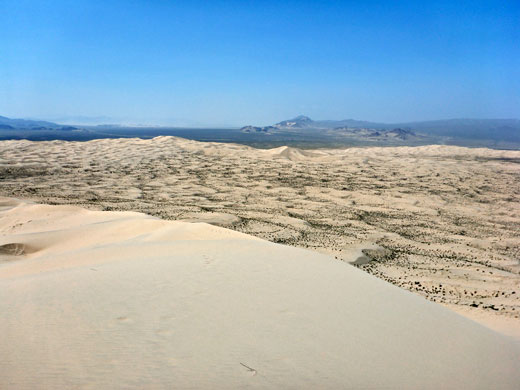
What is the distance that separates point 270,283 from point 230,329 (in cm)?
106

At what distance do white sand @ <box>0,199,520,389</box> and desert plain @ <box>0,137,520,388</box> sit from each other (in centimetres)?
1

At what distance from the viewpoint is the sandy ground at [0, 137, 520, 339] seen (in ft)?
16.6

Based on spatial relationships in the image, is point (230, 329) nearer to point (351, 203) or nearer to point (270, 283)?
point (270, 283)

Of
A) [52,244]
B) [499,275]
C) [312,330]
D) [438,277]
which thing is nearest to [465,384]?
[312,330]

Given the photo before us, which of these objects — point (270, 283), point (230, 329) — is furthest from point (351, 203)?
point (230, 329)

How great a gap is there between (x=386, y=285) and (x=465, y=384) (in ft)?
5.65

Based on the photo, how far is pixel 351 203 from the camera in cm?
941

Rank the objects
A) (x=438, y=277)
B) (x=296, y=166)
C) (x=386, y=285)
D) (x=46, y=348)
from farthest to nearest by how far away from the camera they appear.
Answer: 1. (x=296, y=166)
2. (x=438, y=277)
3. (x=386, y=285)
4. (x=46, y=348)

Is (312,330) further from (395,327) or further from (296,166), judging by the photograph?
(296,166)

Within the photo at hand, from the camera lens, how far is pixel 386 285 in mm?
3961

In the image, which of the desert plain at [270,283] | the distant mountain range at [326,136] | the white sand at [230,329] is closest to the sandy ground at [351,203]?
the desert plain at [270,283]

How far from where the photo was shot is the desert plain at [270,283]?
224cm

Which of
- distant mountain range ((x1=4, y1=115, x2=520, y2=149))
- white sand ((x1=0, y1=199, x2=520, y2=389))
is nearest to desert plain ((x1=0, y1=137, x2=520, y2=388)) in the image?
white sand ((x1=0, y1=199, x2=520, y2=389))

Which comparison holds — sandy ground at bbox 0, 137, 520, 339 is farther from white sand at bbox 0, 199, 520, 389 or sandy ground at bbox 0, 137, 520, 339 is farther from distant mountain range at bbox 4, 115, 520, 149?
distant mountain range at bbox 4, 115, 520, 149
